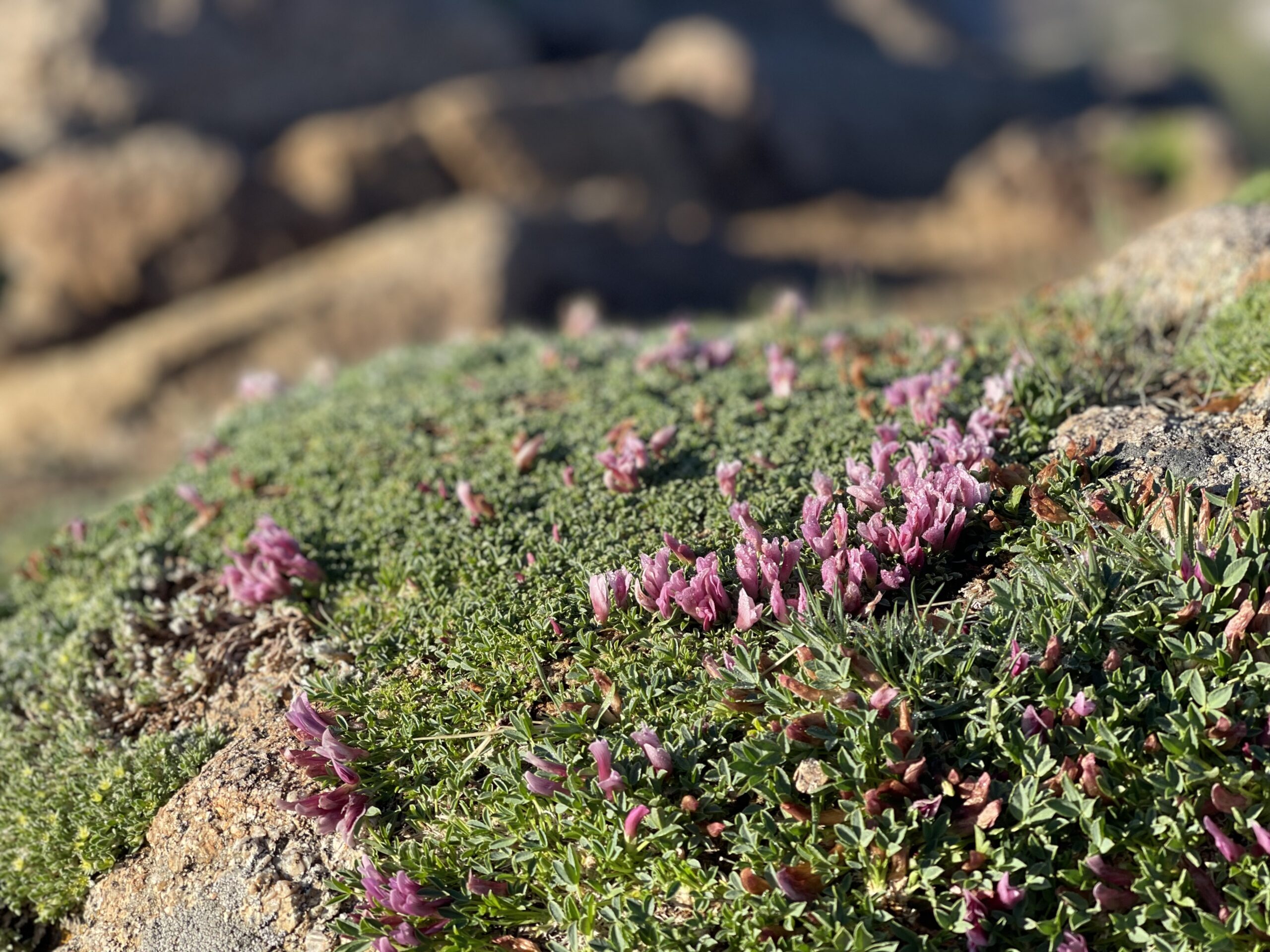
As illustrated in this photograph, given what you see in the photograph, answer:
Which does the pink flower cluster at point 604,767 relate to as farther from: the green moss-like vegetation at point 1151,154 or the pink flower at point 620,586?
the green moss-like vegetation at point 1151,154

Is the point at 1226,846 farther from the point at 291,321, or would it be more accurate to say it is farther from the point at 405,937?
the point at 291,321

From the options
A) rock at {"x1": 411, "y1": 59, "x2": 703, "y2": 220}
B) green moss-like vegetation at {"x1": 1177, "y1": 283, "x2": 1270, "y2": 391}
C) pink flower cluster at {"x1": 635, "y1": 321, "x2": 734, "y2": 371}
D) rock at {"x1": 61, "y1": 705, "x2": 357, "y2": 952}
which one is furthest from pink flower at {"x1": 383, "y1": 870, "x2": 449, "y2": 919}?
rock at {"x1": 411, "y1": 59, "x2": 703, "y2": 220}

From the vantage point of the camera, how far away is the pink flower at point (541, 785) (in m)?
3.42

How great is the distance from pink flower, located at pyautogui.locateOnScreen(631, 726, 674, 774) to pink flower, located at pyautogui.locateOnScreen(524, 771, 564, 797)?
31 cm

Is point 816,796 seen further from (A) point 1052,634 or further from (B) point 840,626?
(A) point 1052,634

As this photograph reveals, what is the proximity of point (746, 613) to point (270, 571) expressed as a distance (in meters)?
2.24

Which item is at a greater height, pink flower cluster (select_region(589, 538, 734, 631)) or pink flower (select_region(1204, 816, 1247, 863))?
pink flower cluster (select_region(589, 538, 734, 631))

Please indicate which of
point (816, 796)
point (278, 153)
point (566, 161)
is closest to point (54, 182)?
point (278, 153)

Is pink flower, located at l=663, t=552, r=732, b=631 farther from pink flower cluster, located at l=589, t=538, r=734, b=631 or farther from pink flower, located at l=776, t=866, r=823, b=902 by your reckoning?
pink flower, located at l=776, t=866, r=823, b=902

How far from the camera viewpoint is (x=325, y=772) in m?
3.81

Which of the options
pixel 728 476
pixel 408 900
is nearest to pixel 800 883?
pixel 408 900

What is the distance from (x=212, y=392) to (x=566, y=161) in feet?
32.8

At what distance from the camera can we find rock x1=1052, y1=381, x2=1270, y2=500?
3949mm

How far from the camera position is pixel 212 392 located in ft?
51.2
